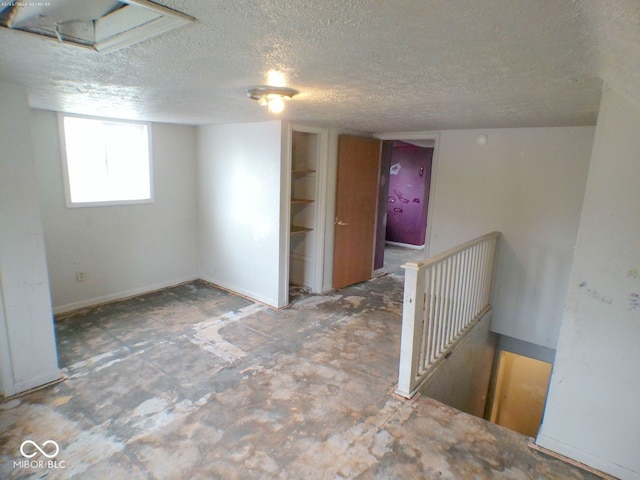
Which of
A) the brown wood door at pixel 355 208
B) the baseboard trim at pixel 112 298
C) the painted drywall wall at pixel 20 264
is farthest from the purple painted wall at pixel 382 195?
the painted drywall wall at pixel 20 264

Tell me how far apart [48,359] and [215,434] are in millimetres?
1472

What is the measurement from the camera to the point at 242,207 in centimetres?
446

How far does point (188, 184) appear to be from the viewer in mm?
4941

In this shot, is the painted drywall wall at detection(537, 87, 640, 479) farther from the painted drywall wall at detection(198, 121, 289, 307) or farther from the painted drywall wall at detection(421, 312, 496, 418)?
the painted drywall wall at detection(198, 121, 289, 307)

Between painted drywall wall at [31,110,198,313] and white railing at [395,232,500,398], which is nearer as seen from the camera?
white railing at [395,232,500,398]

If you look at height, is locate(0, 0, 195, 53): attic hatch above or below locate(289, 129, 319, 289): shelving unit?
above

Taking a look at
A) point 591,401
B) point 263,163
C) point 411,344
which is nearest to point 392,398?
point 411,344

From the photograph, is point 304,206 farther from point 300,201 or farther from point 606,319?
point 606,319

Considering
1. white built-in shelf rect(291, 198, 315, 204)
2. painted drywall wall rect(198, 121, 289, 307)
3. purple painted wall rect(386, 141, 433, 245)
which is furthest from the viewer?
purple painted wall rect(386, 141, 433, 245)

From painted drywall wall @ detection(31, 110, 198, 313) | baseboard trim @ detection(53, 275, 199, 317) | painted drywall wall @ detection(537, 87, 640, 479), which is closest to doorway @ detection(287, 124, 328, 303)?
painted drywall wall @ detection(31, 110, 198, 313)

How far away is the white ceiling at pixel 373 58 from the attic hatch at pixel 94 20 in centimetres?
6

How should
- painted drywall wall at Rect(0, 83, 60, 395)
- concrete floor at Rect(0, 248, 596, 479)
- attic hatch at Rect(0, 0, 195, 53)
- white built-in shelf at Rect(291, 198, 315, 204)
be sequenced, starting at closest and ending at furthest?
attic hatch at Rect(0, 0, 195, 53) < concrete floor at Rect(0, 248, 596, 479) < painted drywall wall at Rect(0, 83, 60, 395) < white built-in shelf at Rect(291, 198, 315, 204)

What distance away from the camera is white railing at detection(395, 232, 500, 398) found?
2.47 meters

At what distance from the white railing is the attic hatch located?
186 cm
